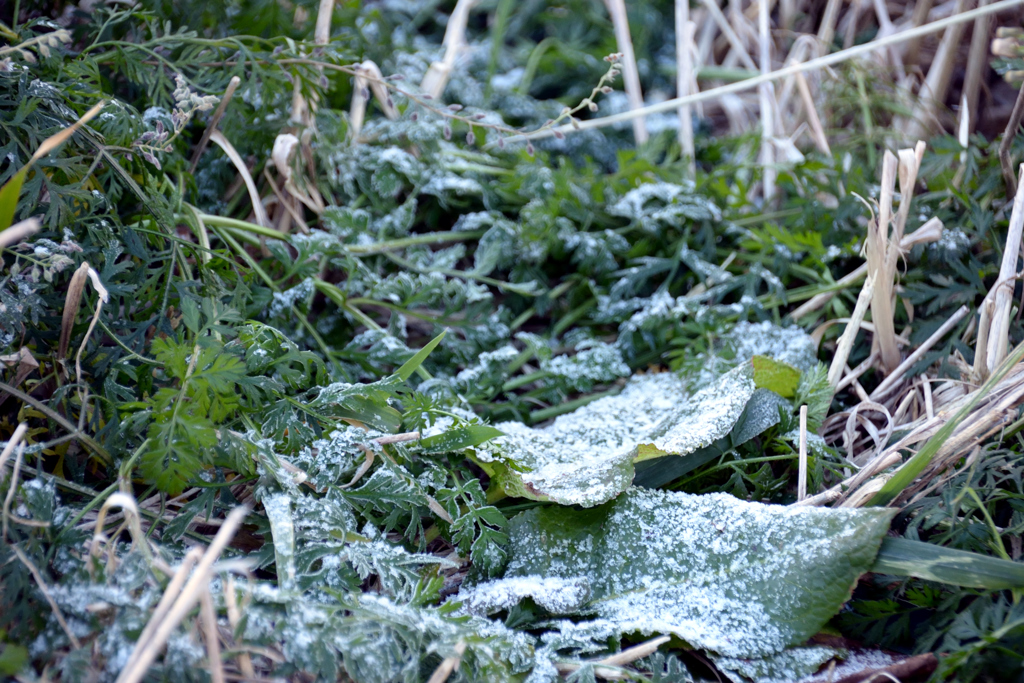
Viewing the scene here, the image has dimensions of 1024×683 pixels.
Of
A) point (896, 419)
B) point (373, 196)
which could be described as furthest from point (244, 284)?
point (896, 419)

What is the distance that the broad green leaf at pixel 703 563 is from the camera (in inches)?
40.7

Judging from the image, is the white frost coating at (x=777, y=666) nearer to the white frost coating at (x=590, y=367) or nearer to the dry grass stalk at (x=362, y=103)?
the white frost coating at (x=590, y=367)

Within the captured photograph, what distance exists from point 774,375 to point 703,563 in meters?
0.51

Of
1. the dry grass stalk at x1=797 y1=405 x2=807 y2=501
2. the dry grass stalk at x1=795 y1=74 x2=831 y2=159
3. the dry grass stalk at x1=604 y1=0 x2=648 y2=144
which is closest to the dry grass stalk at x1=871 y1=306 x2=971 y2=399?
the dry grass stalk at x1=797 y1=405 x2=807 y2=501

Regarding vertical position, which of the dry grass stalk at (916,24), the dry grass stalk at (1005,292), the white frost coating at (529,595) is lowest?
the white frost coating at (529,595)

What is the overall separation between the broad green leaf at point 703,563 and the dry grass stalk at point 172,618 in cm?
50

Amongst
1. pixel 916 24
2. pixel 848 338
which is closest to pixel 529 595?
pixel 848 338

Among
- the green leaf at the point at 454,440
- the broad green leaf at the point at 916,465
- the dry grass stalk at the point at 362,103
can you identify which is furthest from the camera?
the dry grass stalk at the point at 362,103

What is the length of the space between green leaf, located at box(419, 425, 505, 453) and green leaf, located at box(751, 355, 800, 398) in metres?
0.63

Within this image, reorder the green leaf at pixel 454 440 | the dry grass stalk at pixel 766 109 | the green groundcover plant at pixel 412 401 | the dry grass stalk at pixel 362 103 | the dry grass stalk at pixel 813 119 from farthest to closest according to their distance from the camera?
the dry grass stalk at pixel 766 109 < the dry grass stalk at pixel 813 119 < the dry grass stalk at pixel 362 103 < the green leaf at pixel 454 440 < the green groundcover plant at pixel 412 401

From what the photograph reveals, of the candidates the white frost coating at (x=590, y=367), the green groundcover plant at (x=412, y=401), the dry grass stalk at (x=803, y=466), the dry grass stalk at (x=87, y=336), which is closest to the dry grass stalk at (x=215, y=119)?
the green groundcover plant at (x=412, y=401)

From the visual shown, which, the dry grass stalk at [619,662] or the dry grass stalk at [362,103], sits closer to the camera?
the dry grass stalk at [619,662]

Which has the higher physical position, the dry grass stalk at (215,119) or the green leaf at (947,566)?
the dry grass stalk at (215,119)

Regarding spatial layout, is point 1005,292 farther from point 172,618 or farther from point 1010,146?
point 172,618
